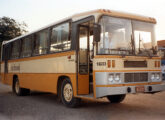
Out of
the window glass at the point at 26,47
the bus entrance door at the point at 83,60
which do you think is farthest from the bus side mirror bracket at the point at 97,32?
the window glass at the point at 26,47

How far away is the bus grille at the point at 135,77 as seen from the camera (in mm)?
8066

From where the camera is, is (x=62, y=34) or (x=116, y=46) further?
(x=62, y=34)

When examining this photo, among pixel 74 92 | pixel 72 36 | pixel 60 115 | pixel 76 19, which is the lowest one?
pixel 60 115

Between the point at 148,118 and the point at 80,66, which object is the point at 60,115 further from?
the point at 148,118

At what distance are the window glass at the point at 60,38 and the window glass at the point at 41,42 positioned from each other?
60 centimetres

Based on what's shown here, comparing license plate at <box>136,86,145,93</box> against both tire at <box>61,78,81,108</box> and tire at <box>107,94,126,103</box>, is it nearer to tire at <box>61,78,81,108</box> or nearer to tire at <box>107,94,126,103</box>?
tire at <box>61,78,81,108</box>

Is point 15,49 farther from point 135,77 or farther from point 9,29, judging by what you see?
point 9,29

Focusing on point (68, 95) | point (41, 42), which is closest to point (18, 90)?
point (41, 42)

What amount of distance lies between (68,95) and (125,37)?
2.98 meters

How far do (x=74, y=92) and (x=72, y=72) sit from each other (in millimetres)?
→ 712

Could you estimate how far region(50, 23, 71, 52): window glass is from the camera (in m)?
9.69

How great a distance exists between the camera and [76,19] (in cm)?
916

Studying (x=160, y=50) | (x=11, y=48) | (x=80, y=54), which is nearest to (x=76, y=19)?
(x=80, y=54)

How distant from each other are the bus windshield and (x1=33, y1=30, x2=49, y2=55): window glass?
3.81 metres
